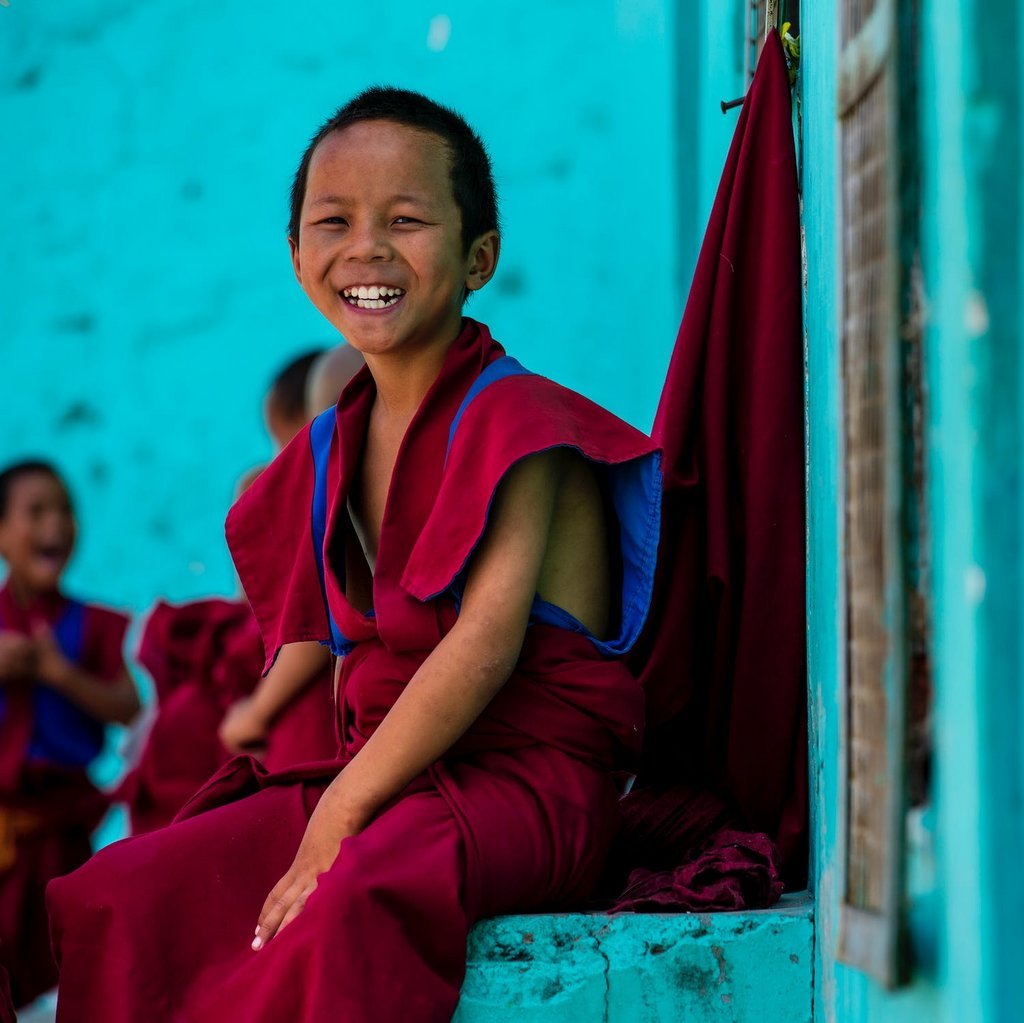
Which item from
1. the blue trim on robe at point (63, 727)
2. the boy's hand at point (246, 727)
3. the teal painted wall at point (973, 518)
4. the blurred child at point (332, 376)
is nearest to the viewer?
the teal painted wall at point (973, 518)

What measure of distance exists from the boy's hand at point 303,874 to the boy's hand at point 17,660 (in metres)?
2.58

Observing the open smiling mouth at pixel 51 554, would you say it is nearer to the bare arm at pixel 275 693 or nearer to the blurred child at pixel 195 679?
the blurred child at pixel 195 679

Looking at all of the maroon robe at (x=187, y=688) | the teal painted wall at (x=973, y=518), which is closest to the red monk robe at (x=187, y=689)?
the maroon robe at (x=187, y=688)

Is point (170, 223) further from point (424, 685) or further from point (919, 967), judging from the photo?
point (919, 967)

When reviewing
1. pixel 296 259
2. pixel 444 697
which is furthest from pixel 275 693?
pixel 444 697

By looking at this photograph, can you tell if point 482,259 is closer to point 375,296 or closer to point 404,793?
point 375,296

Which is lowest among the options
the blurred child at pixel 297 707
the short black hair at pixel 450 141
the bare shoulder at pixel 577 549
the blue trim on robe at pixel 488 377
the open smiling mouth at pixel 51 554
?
the blurred child at pixel 297 707

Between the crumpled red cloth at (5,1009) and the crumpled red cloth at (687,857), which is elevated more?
the crumpled red cloth at (687,857)

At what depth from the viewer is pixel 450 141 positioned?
95.0 inches

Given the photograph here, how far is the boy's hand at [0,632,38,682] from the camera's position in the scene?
14.6 feet

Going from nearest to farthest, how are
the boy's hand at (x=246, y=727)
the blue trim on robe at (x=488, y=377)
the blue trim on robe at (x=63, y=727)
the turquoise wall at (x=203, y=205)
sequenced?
the blue trim on robe at (x=488, y=377)
the boy's hand at (x=246, y=727)
the blue trim on robe at (x=63, y=727)
the turquoise wall at (x=203, y=205)

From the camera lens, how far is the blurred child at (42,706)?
4.27m

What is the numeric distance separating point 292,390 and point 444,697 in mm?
2261

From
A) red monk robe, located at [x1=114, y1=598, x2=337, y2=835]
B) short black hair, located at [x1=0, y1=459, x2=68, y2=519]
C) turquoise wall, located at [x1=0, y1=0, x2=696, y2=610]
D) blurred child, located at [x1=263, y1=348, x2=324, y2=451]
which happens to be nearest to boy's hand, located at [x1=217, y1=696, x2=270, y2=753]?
red monk robe, located at [x1=114, y1=598, x2=337, y2=835]
